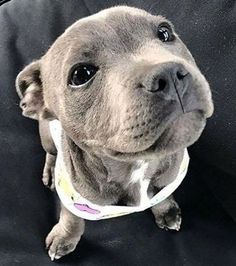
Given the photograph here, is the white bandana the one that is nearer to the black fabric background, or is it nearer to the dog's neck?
the dog's neck

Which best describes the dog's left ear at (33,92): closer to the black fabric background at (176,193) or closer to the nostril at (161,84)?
the black fabric background at (176,193)

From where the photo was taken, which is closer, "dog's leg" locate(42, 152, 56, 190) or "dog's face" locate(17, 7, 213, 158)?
"dog's face" locate(17, 7, 213, 158)

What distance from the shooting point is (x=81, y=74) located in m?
1.59

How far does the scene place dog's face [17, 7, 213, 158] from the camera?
132 cm

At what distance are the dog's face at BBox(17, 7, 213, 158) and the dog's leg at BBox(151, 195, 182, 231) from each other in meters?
0.63

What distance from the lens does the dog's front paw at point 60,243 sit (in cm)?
215

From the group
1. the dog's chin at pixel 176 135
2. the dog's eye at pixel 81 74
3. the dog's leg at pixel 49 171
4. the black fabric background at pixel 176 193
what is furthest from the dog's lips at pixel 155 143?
the dog's leg at pixel 49 171

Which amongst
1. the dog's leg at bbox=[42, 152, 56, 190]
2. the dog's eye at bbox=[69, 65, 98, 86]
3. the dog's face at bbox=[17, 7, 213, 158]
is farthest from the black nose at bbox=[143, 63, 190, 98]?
the dog's leg at bbox=[42, 152, 56, 190]

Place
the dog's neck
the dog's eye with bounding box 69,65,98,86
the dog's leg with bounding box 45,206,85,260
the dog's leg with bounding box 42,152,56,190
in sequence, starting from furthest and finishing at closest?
the dog's leg with bounding box 42,152,56,190
the dog's leg with bounding box 45,206,85,260
the dog's neck
the dog's eye with bounding box 69,65,98,86

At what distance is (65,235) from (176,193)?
1.69ft

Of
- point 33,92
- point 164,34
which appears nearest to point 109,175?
point 33,92

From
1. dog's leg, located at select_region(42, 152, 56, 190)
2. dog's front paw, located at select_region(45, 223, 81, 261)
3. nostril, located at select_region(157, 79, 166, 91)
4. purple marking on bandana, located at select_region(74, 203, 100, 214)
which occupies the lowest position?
dog's front paw, located at select_region(45, 223, 81, 261)

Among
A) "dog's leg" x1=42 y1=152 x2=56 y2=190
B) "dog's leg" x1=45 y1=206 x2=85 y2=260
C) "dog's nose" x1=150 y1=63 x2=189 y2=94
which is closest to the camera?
"dog's nose" x1=150 y1=63 x2=189 y2=94

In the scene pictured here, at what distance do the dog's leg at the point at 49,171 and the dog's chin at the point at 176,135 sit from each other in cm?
99
